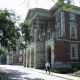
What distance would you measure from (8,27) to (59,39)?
14.3 metres

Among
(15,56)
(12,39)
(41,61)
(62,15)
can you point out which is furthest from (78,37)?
(15,56)

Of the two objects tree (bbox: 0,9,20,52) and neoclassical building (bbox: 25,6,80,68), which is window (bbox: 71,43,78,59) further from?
tree (bbox: 0,9,20,52)

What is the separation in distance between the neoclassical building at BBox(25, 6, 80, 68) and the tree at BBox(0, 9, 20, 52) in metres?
8.66

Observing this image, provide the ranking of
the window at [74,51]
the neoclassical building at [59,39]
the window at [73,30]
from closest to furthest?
the neoclassical building at [59,39], the window at [74,51], the window at [73,30]

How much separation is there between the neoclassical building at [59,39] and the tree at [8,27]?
8661 millimetres

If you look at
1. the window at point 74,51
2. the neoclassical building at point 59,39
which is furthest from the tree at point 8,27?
the window at point 74,51

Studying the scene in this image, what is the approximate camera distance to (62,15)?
140 ft

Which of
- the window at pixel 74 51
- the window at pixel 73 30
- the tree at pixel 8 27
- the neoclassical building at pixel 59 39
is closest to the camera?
the tree at pixel 8 27

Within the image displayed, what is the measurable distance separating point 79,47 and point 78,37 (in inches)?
71.1

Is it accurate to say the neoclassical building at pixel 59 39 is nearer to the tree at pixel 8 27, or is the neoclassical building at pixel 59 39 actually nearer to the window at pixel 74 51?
the window at pixel 74 51

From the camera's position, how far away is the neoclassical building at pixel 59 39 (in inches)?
1610

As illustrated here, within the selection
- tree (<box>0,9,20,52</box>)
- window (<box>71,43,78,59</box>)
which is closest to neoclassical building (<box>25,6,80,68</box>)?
window (<box>71,43,78,59</box>)

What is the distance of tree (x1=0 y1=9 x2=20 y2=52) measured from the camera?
27906mm

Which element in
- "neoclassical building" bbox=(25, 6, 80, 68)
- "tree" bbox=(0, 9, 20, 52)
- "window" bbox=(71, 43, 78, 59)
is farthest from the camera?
"window" bbox=(71, 43, 78, 59)
